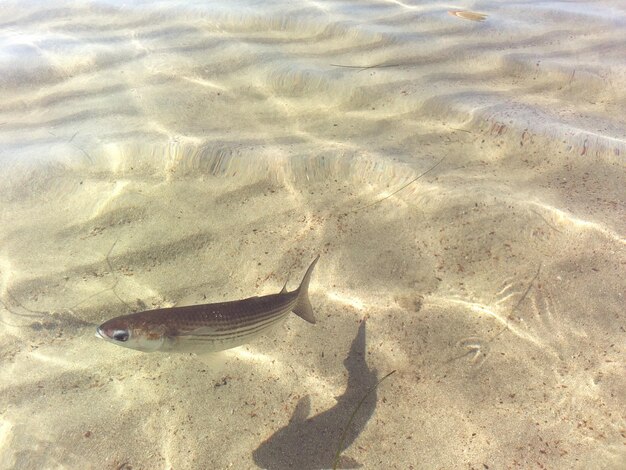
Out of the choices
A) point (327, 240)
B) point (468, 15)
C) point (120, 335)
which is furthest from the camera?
point (468, 15)

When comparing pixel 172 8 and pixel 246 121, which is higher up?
pixel 172 8

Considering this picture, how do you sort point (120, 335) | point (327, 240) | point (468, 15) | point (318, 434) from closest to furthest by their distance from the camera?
point (120, 335) < point (318, 434) < point (327, 240) < point (468, 15)

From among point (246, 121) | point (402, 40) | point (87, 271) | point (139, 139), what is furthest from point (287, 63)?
point (87, 271)

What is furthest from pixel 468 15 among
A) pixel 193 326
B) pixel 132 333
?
pixel 132 333

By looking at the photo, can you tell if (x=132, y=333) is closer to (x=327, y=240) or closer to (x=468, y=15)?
(x=327, y=240)

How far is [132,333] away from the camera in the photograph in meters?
1.66

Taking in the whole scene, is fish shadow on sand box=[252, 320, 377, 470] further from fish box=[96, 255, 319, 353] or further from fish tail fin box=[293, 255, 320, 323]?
fish box=[96, 255, 319, 353]

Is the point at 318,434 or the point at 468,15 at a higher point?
the point at 468,15

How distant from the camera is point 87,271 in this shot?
248 centimetres

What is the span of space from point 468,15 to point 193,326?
4.35 m

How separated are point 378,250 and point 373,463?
1.14 meters

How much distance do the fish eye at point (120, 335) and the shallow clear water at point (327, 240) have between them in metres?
0.37

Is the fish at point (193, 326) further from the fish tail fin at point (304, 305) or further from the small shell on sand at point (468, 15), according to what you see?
the small shell on sand at point (468, 15)

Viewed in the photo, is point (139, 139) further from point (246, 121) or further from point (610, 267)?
point (610, 267)
